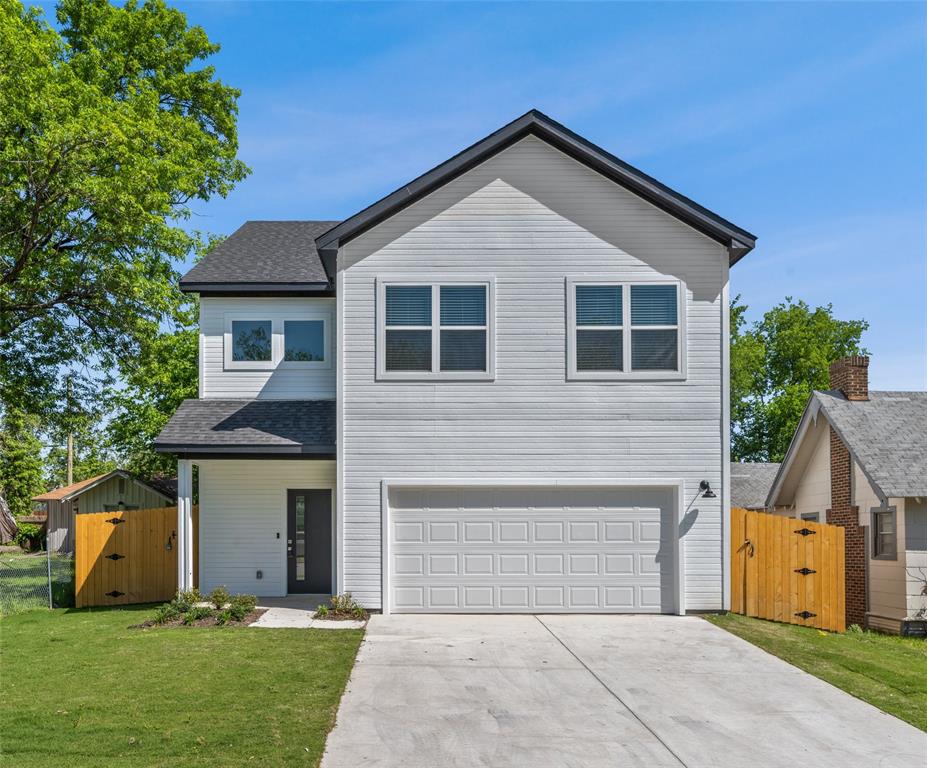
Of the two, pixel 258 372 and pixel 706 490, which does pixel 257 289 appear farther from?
pixel 706 490

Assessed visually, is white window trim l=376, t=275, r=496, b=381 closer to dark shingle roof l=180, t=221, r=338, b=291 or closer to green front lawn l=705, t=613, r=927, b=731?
dark shingle roof l=180, t=221, r=338, b=291

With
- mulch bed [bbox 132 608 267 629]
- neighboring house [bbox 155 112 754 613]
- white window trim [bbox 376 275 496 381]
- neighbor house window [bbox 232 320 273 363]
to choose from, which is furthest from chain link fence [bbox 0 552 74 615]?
white window trim [bbox 376 275 496 381]

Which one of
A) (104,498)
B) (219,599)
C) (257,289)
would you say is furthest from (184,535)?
(104,498)

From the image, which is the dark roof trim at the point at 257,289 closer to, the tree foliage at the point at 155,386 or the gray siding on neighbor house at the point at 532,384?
the gray siding on neighbor house at the point at 532,384

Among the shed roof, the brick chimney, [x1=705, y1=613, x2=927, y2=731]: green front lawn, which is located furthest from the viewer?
the shed roof

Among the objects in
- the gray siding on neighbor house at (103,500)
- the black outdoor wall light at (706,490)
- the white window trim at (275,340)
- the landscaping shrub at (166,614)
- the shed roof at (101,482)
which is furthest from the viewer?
the gray siding on neighbor house at (103,500)

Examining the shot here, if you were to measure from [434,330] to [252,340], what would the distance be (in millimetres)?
4295

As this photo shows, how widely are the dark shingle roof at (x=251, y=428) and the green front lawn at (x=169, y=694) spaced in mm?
→ 3263

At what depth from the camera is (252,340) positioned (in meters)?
17.9

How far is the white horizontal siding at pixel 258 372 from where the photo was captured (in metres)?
17.7

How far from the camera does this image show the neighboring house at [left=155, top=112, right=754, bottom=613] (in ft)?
50.5

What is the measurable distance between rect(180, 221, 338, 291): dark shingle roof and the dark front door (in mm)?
4149

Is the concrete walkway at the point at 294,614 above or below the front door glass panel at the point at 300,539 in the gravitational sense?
below

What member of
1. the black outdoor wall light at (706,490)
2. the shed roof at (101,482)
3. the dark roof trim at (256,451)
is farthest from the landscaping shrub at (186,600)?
the shed roof at (101,482)
